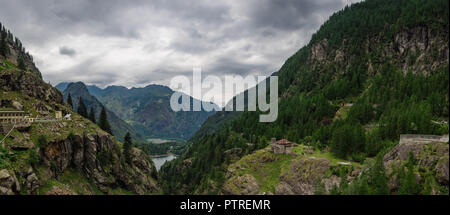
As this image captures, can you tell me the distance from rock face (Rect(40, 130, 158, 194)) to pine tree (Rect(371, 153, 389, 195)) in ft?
179

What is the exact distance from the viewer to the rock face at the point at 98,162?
51.7m

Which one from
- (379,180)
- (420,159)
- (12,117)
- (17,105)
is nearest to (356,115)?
(379,180)

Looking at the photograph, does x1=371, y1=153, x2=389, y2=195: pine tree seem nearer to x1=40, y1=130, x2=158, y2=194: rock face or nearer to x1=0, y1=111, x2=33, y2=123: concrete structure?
x1=40, y1=130, x2=158, y2=194: rock face

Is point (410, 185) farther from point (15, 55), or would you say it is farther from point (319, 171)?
point (15, 55)

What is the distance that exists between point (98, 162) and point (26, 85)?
28.0 metres

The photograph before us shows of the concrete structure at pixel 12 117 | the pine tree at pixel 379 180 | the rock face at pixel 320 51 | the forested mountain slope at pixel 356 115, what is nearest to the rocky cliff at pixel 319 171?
the forested mountain slope at pixel 356 115

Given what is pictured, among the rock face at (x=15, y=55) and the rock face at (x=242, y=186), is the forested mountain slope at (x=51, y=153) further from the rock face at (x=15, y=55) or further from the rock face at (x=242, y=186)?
the rock face at (x=242, y=186)

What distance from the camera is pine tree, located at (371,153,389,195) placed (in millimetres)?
20508

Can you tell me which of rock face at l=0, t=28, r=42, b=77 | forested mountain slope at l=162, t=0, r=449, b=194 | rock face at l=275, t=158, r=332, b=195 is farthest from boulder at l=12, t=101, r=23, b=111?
rock face at l=275, t=158, r=332, b=195

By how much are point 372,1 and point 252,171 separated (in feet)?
481

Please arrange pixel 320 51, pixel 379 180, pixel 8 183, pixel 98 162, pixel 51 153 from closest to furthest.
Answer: pixel 379 180, pixel 8 183, pixel 51 153, pixel 98 162, pixel 320 51

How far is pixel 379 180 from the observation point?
22359 millimetres
